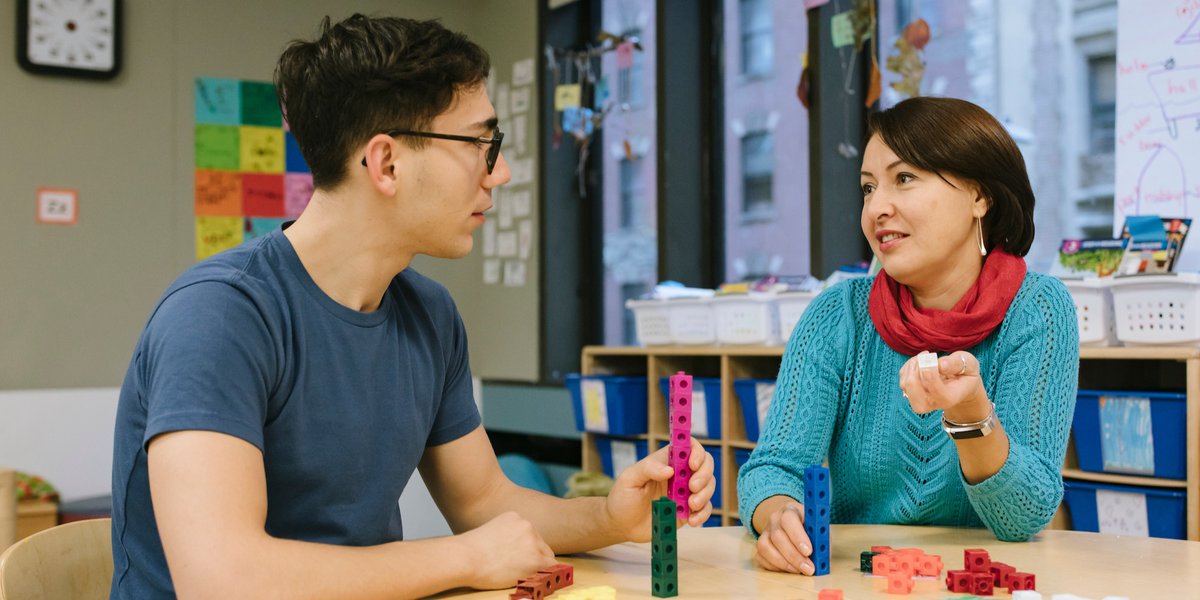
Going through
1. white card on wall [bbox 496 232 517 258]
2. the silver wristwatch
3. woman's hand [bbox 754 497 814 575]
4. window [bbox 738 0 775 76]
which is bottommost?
woman's hand [bbox 754 497 814 575]

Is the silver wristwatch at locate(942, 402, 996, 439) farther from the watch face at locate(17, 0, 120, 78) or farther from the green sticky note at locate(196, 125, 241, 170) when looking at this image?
the watch face at locate(17, 0, 120, 78)

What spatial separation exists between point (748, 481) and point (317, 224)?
80 cm

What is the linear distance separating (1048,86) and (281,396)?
2.90 meters

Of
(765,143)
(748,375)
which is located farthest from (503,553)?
(765,143)

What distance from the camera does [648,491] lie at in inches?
58.1

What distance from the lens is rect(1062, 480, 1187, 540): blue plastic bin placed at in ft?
8.63

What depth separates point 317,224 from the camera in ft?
4.70

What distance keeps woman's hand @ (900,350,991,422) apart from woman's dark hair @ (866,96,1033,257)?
514 mm

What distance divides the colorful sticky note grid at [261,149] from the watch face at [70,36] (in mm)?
613

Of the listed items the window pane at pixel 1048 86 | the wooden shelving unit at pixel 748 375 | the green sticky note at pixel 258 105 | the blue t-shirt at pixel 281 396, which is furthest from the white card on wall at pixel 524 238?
the blue t-shirt at pixel 281 396

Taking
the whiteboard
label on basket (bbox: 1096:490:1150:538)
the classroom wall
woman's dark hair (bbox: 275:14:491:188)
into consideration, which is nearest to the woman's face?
woman's dark hair (bbox: 275:14:491:188)

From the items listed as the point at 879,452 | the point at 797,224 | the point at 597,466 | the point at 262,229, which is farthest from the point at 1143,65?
the point at 262,229

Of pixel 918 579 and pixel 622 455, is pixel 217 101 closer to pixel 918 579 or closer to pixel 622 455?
pixel 622 455

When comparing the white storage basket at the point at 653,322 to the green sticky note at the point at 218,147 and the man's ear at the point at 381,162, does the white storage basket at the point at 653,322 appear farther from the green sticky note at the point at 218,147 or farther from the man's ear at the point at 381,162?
the man's ear at the point at 381,162
